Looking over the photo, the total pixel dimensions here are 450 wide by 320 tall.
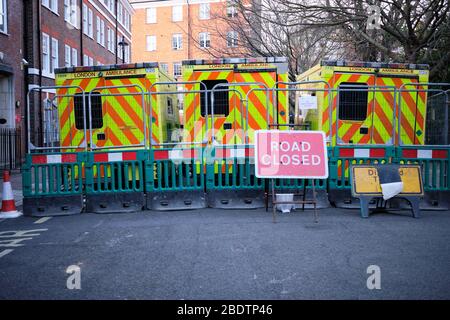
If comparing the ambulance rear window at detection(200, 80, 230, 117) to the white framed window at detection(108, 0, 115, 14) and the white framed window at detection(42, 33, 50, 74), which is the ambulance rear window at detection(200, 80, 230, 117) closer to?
the white framed window at detection(42, 33, 50, 74)

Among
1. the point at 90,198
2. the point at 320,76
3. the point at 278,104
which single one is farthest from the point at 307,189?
the point at 90,198

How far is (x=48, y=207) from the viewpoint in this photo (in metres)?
8.02

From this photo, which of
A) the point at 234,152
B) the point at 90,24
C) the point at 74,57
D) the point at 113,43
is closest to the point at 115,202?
the point at 234,152

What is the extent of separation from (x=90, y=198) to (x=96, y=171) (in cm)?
65

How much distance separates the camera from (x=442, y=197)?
8.00 meters

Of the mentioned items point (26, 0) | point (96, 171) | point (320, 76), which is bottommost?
point (96, 171)

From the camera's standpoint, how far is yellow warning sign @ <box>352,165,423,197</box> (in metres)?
7.35

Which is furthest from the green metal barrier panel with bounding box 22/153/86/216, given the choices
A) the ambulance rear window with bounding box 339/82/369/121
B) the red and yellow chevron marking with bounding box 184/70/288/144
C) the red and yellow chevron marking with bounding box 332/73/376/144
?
the ambulance rear window with bounding box 339/82/369/121

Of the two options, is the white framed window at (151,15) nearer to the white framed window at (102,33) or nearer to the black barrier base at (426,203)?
the white framed window at (102,33)

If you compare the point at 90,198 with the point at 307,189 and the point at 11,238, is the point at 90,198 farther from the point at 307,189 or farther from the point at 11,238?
the point at 307,189

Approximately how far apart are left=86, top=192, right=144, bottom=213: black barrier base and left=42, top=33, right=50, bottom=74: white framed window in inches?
665

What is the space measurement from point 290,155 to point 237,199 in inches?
57.6
